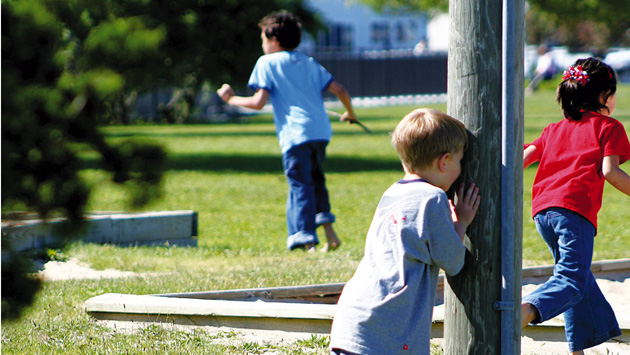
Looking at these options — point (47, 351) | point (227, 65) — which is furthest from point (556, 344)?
point (227, 65)

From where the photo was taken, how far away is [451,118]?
2.93 m

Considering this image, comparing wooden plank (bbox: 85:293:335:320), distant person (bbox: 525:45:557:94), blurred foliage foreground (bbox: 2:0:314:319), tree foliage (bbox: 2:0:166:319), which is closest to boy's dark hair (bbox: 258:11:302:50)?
wooden plank (bbox: 85:293:335:320)

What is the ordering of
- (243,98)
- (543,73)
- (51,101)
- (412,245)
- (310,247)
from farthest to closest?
(543,73) < (310,247) < (243,98) < (412,245) < (51,101)

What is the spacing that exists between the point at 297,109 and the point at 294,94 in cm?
13

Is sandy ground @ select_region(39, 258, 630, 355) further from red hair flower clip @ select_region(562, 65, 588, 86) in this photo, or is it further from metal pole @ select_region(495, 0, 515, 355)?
red hair flower clip @ select_region(562, 65, 588, 86)

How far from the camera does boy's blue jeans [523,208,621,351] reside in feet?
11.9

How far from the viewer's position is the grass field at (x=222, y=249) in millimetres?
3904

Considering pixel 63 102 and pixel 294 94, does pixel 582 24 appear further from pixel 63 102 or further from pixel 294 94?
pixel 63 102

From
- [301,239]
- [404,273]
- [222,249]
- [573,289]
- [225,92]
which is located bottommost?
[222,249]

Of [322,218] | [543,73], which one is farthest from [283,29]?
[543,73]

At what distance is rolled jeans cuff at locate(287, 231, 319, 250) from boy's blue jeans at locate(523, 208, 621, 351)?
10.0 feet

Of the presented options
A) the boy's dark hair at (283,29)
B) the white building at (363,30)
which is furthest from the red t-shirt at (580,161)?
the white building at (363,30)

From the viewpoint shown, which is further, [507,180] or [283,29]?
[283,29]

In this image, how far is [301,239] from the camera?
22.1 feet
